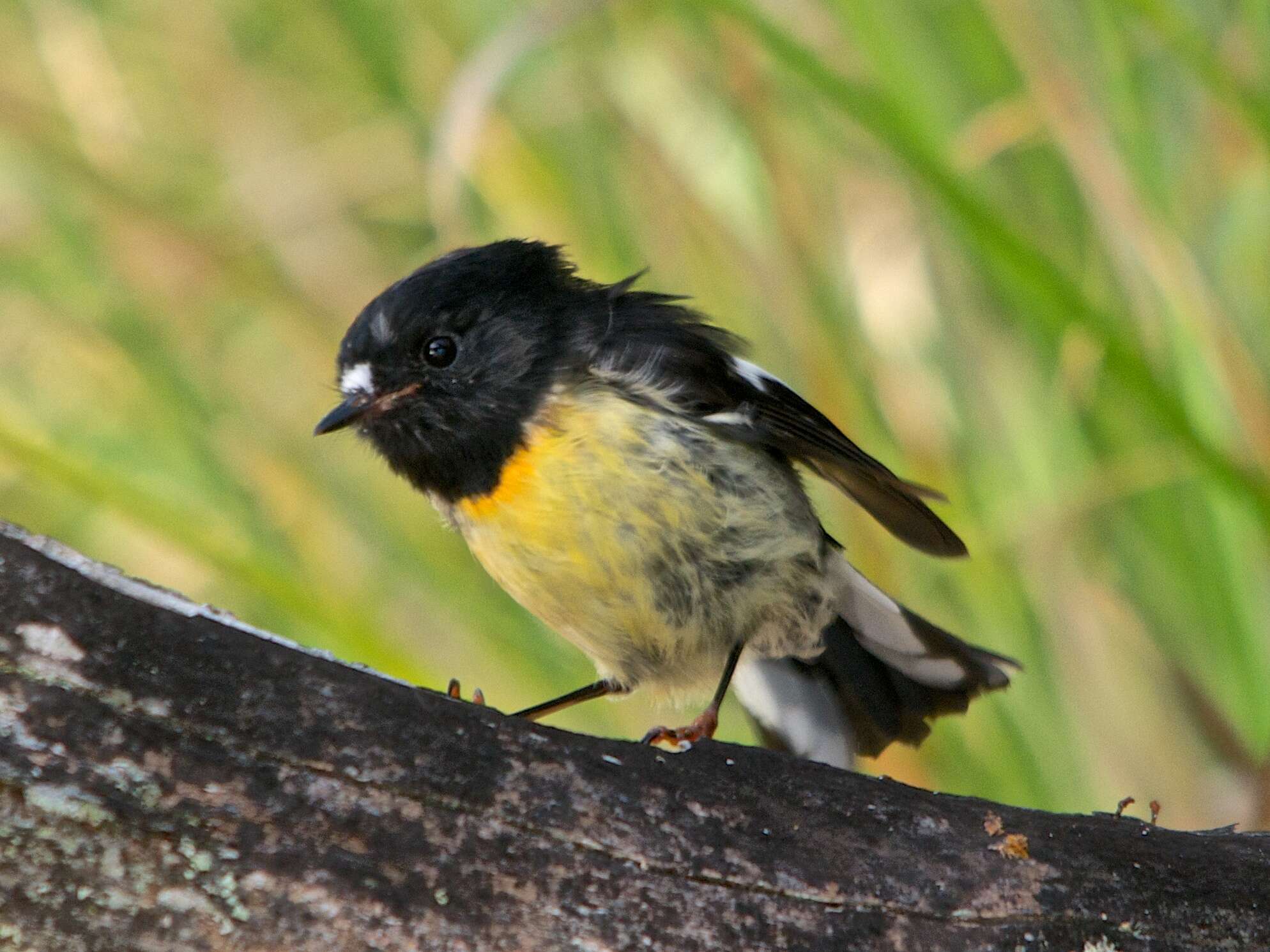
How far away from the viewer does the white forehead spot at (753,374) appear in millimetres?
2574

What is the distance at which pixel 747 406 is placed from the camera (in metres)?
2.53

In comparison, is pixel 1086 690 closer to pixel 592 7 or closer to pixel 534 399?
pixel 534 399

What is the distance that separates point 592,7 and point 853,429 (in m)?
1.09

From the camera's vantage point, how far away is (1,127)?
3098 mm

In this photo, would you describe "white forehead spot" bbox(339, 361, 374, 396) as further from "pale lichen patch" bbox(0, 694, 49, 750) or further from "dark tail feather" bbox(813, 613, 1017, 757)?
"pale lichen patch" bbox(0, 694, 49, 750)

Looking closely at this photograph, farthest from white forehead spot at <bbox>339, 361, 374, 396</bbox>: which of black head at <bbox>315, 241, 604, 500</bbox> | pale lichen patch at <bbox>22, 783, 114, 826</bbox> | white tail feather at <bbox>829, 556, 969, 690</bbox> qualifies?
pale lichen patch at <bbox>22, 783, 114, 826</bbox>

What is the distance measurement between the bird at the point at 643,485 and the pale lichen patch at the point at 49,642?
0.94 meters

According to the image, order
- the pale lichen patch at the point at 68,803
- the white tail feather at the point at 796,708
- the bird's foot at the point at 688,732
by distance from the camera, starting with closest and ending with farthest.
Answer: the pale lichen patch at the point at 68,803, the bird's foot at the point at 688,732, the white tail feather at the point at 796,708

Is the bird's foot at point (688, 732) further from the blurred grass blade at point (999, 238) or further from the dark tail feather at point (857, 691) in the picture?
the blurred grass blade at point (999, 238)

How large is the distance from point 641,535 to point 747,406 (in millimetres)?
393

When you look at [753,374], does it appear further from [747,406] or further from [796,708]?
[796,708]

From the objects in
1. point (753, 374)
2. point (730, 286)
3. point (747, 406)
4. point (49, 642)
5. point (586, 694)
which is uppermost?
point (730, 286)

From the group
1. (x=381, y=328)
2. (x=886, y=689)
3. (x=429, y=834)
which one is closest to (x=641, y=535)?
(x=381, y=328)

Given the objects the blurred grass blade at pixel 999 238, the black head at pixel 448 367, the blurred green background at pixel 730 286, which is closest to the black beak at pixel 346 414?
the black head at pixel 448 367
